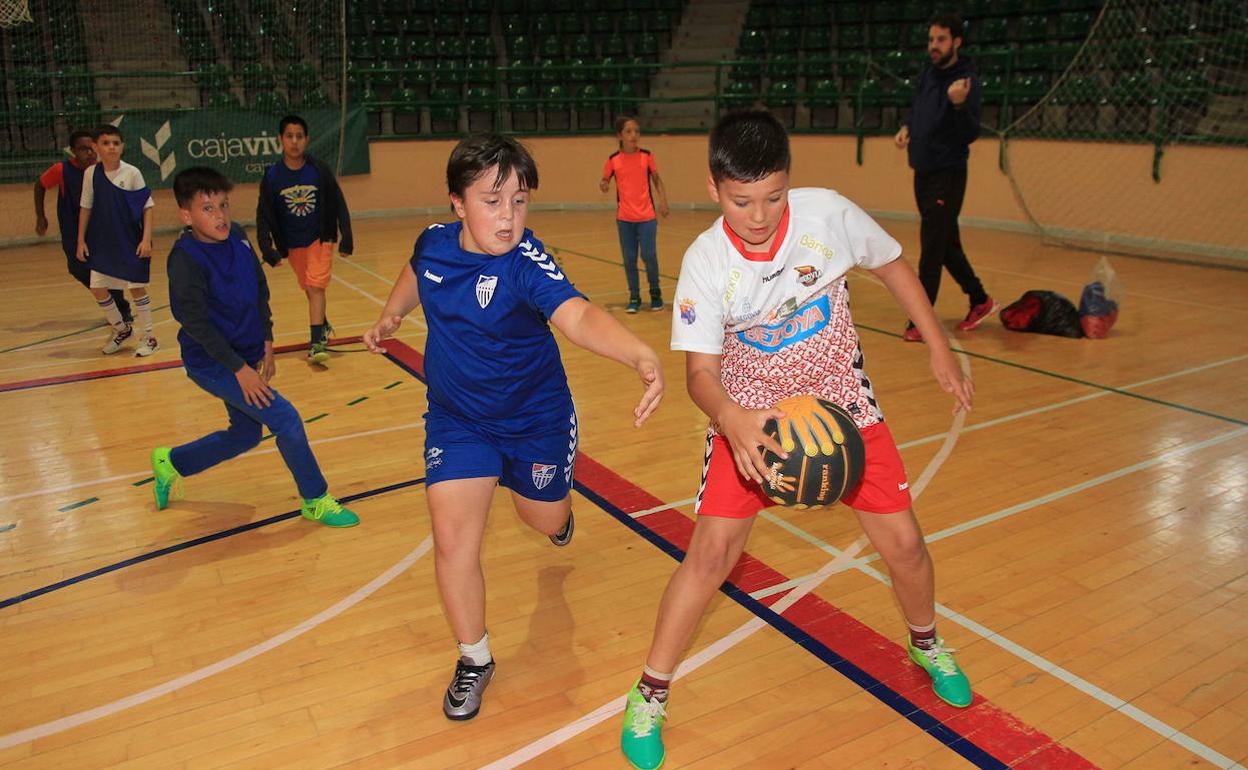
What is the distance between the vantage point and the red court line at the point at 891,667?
9.05 feet

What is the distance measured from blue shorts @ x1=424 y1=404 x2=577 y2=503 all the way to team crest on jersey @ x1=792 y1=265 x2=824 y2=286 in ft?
3.34

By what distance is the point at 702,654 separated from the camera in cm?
333

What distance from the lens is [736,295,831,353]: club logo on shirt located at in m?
2.71

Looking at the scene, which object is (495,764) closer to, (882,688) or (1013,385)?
(882,688)

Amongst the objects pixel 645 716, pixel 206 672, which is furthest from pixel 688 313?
pixel 206 672

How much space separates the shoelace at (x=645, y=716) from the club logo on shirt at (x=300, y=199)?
18.4 ft

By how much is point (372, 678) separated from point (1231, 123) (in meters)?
12.3

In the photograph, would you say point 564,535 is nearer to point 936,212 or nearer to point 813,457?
point 813,457

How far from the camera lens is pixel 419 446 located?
18.1ft

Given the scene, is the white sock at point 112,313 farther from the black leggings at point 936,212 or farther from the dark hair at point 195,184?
the black leggings at point 936,212

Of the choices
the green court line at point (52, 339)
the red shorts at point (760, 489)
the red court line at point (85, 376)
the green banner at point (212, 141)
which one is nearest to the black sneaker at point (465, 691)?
the red shorts at point (760, 489)

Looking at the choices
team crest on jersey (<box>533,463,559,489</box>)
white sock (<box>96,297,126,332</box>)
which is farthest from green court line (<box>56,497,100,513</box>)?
white sock (<box>96,297,126,332</box>)

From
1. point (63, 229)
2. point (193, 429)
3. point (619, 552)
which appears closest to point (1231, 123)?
point (619, 552)

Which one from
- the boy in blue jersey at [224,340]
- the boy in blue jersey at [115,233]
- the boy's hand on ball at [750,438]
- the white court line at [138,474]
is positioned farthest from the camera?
the boy in blue jersey at [115,233]
